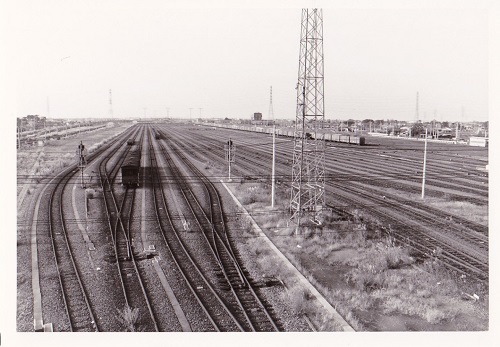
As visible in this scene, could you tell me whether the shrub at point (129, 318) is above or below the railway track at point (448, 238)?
below

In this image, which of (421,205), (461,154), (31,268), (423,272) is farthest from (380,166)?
(31,268)

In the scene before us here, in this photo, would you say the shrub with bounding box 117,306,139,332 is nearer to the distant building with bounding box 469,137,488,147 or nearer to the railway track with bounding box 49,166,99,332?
the railway track with bounding box 49,166,99,332

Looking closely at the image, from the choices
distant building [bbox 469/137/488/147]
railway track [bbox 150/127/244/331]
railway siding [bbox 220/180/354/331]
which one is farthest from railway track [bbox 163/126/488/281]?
distant building [bbox 469/137/488/147]

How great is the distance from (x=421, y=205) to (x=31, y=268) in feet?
71.2

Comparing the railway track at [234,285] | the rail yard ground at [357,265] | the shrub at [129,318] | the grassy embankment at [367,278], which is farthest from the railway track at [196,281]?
the grassy embankment at [367,278]

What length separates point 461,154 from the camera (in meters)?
52.2

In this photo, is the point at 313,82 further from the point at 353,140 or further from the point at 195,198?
the point at 353,140

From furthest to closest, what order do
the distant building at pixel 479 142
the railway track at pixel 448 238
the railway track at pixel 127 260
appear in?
the distant building at pixel 479 142, the railway track at pixel 448 238, the railway track at pixel 127 260

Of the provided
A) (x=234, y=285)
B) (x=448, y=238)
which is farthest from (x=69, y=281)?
(x=448, y=238)

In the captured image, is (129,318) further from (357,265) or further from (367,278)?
(357,265)

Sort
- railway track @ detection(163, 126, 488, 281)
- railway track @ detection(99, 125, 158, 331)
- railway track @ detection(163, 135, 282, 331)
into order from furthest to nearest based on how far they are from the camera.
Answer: railway track @ detection(163, 126, 488, 281) < railway track @ detection(99, 125, 158, 331) < railway track @ detection(163, 135, 282, 331)

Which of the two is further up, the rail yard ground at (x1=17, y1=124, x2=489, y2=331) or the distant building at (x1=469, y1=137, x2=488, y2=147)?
the distant building at (x1=469, y1=137, x2=488, y2=147)

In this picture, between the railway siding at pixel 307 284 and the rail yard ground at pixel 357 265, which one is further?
the rail yard ground at pixel 357 265

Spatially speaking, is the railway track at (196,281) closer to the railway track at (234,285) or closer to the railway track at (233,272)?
the railway track at (234,285)
